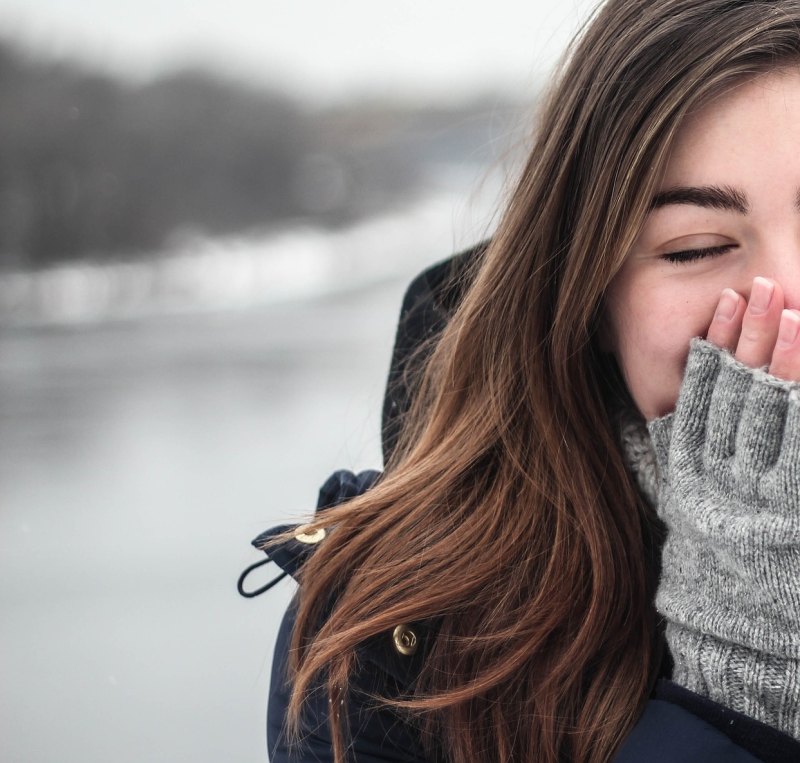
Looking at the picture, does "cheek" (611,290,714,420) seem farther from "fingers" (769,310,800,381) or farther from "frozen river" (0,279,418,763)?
"frozen river" (0,279,418,763)

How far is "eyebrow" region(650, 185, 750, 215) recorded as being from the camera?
2.96ft

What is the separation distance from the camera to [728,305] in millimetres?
917

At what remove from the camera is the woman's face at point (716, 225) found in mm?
896

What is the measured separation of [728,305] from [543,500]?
1.04ft

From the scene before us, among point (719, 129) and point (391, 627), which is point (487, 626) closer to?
point (391, 627)

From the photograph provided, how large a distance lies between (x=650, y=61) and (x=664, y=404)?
35cm

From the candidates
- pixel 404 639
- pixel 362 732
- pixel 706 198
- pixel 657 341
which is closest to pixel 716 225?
pixel 706 198

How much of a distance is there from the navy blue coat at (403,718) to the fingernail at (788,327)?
34 cm

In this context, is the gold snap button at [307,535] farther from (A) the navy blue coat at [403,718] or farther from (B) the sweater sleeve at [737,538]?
(B) the sweater sleeve at [737,538]

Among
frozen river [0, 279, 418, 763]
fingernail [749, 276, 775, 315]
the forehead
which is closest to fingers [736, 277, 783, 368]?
fingernail [749, 276, 775, 315]

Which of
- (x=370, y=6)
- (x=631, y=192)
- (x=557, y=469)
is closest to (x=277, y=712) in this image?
(x=557, y=469)

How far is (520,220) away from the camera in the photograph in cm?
109

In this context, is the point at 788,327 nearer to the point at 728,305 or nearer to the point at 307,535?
the point at 728,305

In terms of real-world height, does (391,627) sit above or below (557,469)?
below
